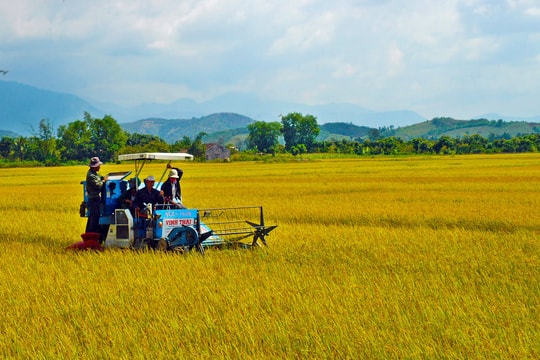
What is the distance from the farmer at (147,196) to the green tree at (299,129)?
16891 cm

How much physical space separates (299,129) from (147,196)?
564ft

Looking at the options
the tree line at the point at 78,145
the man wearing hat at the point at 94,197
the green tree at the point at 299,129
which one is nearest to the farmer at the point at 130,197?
the man wearing hat at the point at 94,197

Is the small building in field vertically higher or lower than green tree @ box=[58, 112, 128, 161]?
lower

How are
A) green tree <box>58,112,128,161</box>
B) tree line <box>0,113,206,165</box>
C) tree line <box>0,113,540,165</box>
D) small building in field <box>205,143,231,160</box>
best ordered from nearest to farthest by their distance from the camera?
tree line <box>0,113,540,165</box> < tree line <box>0,113,206,165</box> < green tree <box>58,112,128,161</box> < small building in field <box>205,143,231,160</box>

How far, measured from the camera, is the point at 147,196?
11500 mm

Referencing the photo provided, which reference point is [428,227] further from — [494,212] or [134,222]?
[134,222]

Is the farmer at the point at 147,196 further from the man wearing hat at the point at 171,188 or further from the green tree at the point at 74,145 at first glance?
the green tree at the point at 74,145

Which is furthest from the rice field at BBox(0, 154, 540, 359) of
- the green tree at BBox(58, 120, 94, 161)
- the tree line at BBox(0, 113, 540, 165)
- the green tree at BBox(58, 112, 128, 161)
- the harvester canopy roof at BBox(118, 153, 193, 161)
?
the green tree at BBox(58, 120, 94, 161)

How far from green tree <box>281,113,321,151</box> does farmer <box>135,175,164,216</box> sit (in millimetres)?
168910

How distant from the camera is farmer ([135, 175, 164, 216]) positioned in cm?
1148

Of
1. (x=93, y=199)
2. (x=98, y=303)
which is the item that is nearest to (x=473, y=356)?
(x=98, y=303)

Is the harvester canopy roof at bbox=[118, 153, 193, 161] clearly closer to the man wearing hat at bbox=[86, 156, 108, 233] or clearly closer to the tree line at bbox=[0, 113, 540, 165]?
the man wearing hat at bbox=[86, 156, 108, 233]

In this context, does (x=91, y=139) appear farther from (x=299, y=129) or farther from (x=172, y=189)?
(x=172, y=189)

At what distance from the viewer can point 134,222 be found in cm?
1149
